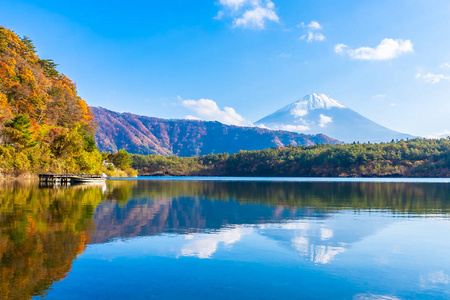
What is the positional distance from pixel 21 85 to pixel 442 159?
118758mm

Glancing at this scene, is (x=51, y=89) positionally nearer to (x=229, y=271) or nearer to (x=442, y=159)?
(x=229, y=271)

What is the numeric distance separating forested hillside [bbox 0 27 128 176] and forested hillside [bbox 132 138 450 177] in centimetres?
8914

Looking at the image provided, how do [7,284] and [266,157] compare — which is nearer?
[7,284]

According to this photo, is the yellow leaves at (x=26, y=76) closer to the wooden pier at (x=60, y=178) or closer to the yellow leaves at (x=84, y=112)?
the wooden pier at (x=60, y=178)

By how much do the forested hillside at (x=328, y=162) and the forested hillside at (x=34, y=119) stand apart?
8914 centimetres

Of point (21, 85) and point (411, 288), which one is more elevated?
point (21, 85)

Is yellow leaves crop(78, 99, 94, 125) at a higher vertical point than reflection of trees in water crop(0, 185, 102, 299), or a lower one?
higher

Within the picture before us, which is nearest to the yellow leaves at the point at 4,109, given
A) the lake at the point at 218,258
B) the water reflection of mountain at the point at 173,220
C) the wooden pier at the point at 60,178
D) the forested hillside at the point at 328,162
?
the wooden pier at the point at 60,178

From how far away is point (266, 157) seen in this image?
159m

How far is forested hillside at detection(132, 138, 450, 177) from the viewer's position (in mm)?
117750

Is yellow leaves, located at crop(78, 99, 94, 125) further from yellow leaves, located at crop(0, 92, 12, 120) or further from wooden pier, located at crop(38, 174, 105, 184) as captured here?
yellow leaves, located at crop(0, 92, 12, 120)

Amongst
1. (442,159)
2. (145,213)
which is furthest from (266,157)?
(145,213)

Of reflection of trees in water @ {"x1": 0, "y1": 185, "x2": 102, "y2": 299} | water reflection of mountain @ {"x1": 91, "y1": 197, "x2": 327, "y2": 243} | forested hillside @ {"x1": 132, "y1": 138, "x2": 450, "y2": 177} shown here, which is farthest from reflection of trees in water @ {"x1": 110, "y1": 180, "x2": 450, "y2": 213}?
forested hillside @ {"x1": 132, "y1": 138, "x2": 450, "y2": 177}

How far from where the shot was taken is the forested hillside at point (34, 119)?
5128cm
